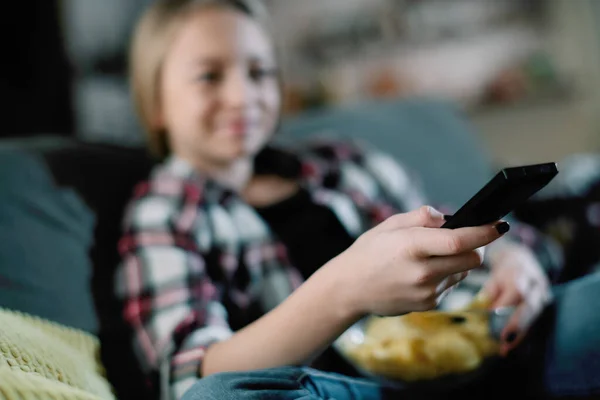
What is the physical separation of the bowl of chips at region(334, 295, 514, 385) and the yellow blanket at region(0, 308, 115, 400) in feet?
0.79

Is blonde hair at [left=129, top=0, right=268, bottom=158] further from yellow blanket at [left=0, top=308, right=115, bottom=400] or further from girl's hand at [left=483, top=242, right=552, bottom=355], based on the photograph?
girl's hand at [left=483, top=242, right=552, bottom=355]

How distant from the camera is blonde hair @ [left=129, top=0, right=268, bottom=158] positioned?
2.46ft

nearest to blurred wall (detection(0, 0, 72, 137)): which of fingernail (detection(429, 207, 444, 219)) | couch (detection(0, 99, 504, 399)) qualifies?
couch (detection(0, 99, 504, 399))

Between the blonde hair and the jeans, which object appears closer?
the jeans

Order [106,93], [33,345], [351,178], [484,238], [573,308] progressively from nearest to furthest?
1. [484,238]
2. [33,345]
3. [573,308]
4. [351,178]
5. [106,93]

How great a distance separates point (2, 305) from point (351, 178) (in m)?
0.56

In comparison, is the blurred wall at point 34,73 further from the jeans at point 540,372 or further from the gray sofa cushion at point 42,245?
the jeans at point 540,372

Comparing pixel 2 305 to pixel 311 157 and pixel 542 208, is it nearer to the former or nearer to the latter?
pixel 311 157

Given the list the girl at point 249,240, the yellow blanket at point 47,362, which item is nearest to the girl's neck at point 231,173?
the girl at point 249,240

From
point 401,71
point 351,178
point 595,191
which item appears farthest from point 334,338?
point 401,71

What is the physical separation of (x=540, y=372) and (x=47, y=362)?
1.59ft

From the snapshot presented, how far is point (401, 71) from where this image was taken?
8.52 ft

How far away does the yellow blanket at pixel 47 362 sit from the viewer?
0.38 m

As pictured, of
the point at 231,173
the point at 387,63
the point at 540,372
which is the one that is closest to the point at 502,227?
the point at 540,372
